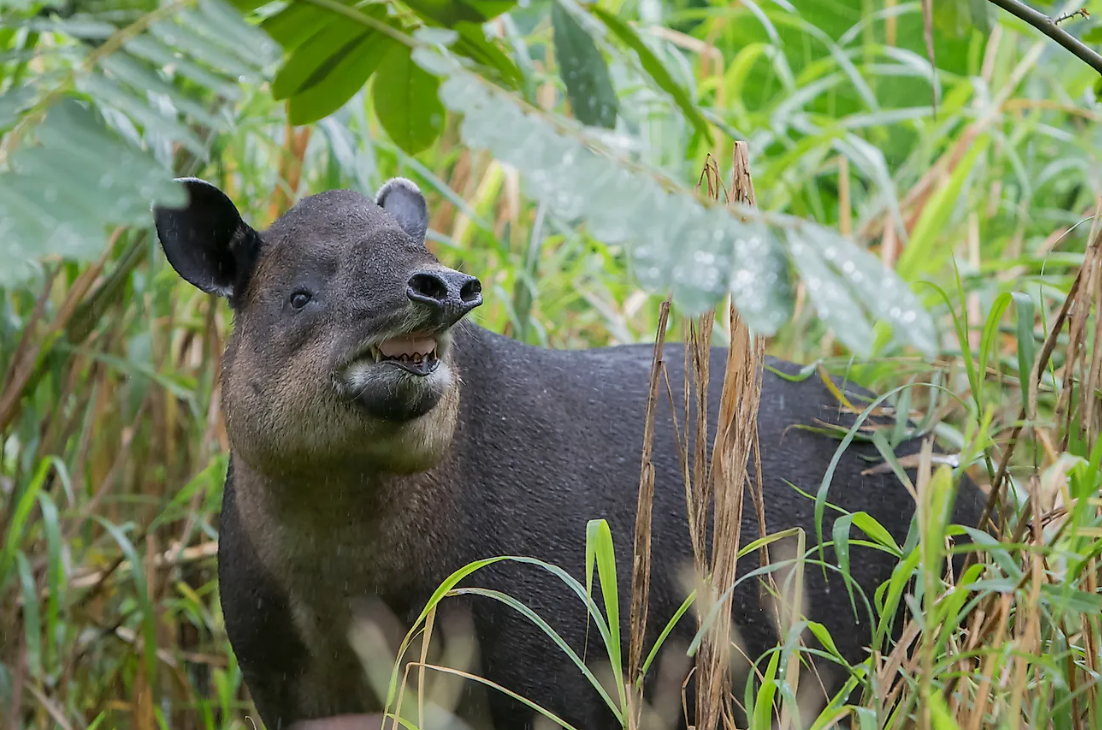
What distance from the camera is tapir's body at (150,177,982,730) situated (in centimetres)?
274

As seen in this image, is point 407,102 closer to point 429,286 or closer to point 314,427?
point 429,286

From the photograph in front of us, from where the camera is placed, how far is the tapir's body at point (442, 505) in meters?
2.74

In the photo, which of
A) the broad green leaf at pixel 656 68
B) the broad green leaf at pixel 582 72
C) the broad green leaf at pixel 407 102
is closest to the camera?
the broad green leaf at pixel 656 68

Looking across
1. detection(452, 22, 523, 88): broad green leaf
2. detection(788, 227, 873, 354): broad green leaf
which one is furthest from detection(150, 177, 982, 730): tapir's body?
detection(788, 227, 873, 354): broad green leaf

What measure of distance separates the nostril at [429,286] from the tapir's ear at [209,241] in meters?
0.70

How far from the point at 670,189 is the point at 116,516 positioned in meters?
3.25

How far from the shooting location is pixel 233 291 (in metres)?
3.05

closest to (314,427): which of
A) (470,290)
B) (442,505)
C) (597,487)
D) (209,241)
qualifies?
(442,505)

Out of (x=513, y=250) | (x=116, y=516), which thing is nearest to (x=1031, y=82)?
(x=513, y=250)

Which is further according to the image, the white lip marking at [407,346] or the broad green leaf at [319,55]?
the white lip marking at [407,346]

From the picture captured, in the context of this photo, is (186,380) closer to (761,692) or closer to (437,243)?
(437,243)

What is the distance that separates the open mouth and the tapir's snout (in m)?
0.19

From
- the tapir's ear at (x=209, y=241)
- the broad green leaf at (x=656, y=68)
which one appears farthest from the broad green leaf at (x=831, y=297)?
the tapir's ear at (x=209, y=241)

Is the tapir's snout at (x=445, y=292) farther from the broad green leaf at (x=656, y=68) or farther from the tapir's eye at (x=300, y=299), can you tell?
the broad green leaf at (x=656, y=68)
